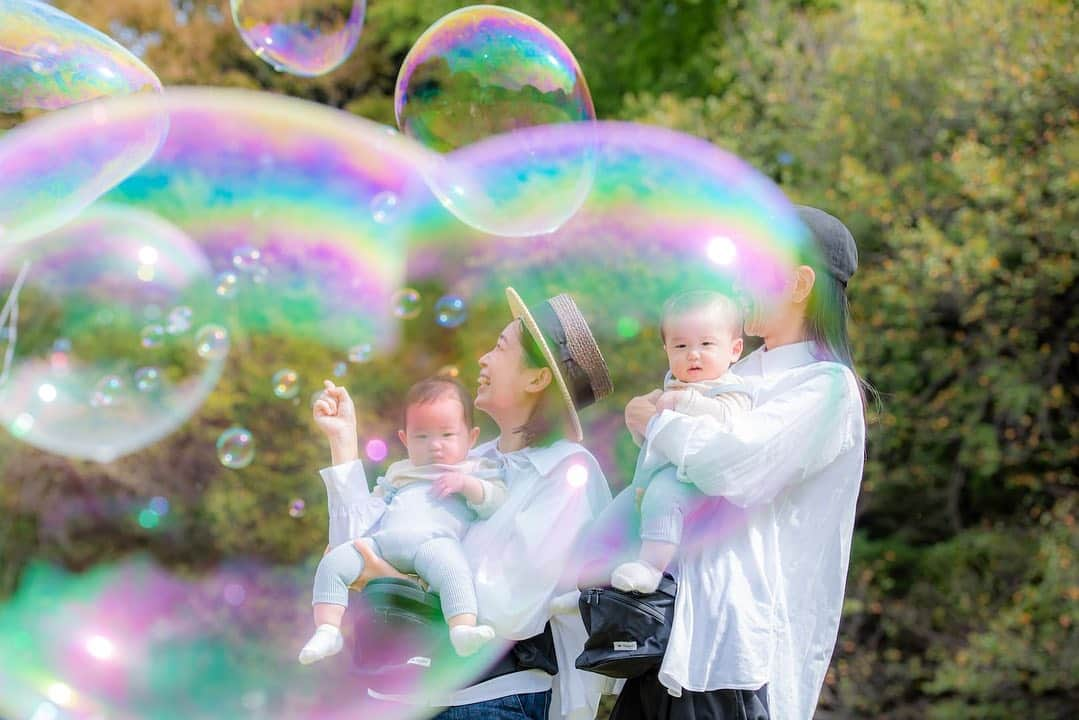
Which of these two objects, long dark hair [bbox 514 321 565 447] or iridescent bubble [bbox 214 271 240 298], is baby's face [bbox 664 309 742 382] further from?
iridescent bubble [bbox 214 271 240 298]

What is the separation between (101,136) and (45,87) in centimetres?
20

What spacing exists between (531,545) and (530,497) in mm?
108

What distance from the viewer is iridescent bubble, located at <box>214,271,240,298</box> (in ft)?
18.5

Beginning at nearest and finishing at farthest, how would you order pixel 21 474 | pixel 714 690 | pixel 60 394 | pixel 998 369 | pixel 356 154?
pixel 714 690 → pixel 356 154 → pixel 60 394 → pixel 998 369 → pixel 21 474

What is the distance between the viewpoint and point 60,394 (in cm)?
626

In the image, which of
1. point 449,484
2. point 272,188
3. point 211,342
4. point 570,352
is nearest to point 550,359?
point 570,352

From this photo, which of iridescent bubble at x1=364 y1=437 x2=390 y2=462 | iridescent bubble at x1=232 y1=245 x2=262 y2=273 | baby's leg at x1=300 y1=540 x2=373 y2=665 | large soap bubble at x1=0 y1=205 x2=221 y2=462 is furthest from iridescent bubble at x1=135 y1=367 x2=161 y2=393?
baby's leg at x1=300 y1=540 x2=373 y2=665

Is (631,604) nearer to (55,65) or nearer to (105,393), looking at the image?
(55,65)

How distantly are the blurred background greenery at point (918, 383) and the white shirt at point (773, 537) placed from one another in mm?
3709

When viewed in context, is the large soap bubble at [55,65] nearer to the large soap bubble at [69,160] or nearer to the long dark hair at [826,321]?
the large soap bubble at [69,160]

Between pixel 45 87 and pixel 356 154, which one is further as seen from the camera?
pixel 356 154

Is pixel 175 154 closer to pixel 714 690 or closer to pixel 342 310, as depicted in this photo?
pixel 342 310

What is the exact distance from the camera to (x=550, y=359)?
241cm

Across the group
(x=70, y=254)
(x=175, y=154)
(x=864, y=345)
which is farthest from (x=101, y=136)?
(x=864, y=345)
